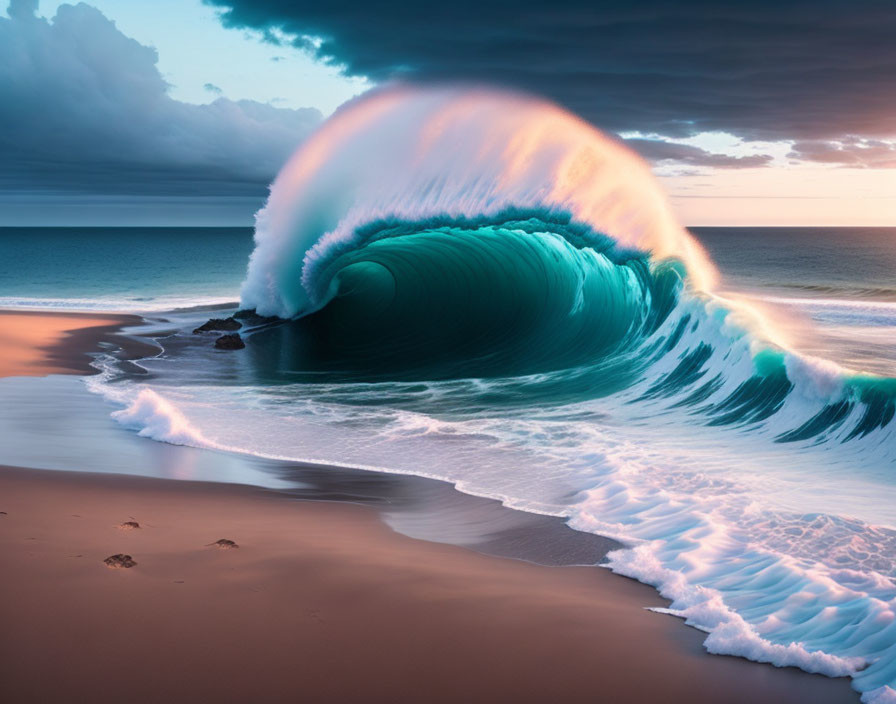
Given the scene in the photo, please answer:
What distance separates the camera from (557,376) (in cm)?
1170

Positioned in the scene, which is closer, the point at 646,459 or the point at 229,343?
the point at 646,459

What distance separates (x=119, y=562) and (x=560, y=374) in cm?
820

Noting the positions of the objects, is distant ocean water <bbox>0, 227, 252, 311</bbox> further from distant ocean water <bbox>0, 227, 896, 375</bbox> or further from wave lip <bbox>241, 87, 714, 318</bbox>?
wave lip <bbox>241, 87, 714, 318</bbox>

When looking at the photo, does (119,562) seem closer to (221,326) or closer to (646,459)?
(646,459)

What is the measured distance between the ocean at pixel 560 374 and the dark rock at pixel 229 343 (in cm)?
20

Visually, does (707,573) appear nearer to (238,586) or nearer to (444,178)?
(238,586)

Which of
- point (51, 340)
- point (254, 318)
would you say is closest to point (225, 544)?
point (51, 340)

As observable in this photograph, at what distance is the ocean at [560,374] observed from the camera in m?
4.63

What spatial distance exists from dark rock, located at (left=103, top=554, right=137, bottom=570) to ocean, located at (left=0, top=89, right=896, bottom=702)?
7.88 ft

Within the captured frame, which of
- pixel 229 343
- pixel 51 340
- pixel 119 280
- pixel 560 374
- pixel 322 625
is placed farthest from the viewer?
pixel 119 280

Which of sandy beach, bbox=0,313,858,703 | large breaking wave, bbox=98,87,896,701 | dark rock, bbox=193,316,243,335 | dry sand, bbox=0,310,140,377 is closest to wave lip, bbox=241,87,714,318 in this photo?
large breaking wave, bbox=98,87,896,701

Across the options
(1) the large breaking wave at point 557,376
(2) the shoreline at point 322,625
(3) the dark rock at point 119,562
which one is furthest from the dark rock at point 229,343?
(3) the dark rock at point 119,562

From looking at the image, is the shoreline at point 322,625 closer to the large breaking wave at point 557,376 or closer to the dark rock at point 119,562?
the dark rock at point 119,562

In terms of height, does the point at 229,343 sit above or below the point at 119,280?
below
